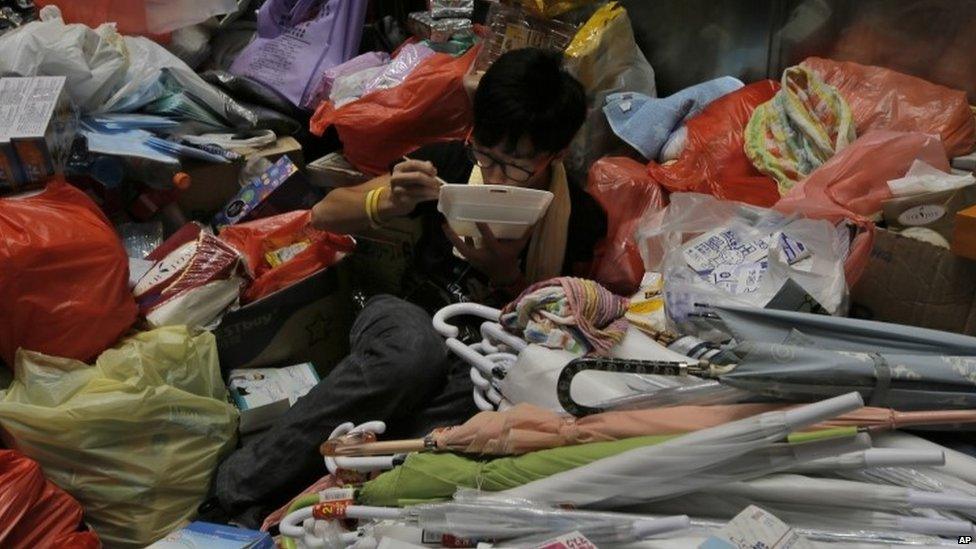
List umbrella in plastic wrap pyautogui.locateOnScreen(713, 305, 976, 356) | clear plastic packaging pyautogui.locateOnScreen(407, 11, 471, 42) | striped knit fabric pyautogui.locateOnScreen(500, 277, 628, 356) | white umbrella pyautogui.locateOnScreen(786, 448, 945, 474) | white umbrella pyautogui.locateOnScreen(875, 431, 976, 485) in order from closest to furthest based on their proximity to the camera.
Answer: white umbrella pyautogui.locateOnScreen(786, 448, 945, 474) → white umbrella pyautogui.locateOnScreen(875, 431, 976, 485) → umbrella in plastic wrap pyautogui.locateOnScreen(713, 305, 976, 356) → striped knit fabric pyautogui.locateOnScreen(500, 277, 628, 356) → clear plastic packaging pyautogui.locateOnScreen(407, 11, 471, 42)

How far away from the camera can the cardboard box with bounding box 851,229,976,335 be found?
169 centimetres

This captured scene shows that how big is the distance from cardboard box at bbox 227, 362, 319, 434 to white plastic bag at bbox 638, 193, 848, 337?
86cm

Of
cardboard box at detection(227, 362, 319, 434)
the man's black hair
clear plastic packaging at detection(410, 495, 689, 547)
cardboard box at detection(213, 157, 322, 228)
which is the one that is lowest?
cardboard box at detection(227, 362, 319, 434)

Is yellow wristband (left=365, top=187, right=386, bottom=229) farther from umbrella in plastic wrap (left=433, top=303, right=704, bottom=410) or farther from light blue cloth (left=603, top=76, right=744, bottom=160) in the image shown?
light blue cloth (left=603, top=76, right=744, bottom=160)

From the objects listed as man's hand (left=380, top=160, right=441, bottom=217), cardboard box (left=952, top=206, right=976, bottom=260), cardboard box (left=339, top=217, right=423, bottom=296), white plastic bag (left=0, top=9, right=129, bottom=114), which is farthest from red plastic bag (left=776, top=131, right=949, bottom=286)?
Answer: white plastic bag (left=0, top=9, right=129, bottom=114)

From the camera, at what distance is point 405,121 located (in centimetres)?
250

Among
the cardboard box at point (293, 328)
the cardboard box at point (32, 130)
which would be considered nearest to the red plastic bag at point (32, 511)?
the cardboard box at point (293, 328)

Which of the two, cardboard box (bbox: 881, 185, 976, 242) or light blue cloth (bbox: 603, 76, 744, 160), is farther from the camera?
light blue cloth (bbox: 603, 76, 744, 160)

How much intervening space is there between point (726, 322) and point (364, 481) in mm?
619

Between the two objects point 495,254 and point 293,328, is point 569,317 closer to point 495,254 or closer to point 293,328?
point 495,254

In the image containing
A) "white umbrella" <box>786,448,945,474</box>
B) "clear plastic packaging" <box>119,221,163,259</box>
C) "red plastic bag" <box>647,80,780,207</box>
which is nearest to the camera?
"white umbrella" <box>786,448,945,474</box>

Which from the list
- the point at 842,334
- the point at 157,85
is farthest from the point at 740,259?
the point at 157,85

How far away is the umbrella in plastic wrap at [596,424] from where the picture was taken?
1.25 m

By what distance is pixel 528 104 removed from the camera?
1.83 m
